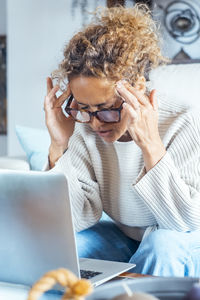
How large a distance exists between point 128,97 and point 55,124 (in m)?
0.36

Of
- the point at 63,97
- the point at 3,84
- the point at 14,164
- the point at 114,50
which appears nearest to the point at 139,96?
the point at 114,50

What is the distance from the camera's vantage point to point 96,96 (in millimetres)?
1357

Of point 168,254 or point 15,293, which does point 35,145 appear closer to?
point 168,254

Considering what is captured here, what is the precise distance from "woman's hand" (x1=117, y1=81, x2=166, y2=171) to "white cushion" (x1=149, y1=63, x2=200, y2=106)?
580 mm

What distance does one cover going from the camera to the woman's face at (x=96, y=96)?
4.46 feet

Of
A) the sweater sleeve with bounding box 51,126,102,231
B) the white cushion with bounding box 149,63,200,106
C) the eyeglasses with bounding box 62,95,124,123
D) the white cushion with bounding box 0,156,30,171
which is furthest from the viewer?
the white cushion with bounding box 0,156,30,171

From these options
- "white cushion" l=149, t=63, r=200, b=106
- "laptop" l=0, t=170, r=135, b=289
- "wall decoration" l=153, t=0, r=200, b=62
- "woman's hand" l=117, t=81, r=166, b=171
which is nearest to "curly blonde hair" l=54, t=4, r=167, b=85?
"woman's hand" l=117, t=81, r=166, b=171

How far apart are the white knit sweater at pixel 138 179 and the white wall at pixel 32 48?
1.70 meters

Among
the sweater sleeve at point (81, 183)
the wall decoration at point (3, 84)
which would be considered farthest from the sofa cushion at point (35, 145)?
the wall decoration at point (3, 84)

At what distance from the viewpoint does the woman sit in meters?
1.28

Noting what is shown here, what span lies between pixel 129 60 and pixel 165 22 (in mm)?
1644

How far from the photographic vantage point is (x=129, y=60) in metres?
1.41

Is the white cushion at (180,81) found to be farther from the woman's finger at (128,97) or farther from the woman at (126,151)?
the woman's finger at (128,97)

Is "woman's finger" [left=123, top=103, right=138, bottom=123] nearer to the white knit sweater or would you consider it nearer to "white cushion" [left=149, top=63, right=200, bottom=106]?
the white knit sweater
